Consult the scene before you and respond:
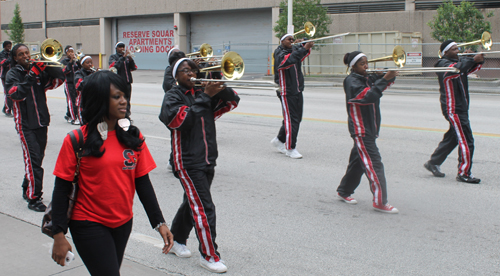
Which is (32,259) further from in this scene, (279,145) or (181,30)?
(181,30)

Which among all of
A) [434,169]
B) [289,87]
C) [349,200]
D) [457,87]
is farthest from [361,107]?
[289,87]

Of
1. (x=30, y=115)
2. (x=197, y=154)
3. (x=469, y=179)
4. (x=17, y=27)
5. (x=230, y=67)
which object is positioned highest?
(x=17, y=27)

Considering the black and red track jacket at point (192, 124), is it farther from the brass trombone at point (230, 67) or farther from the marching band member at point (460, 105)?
the marching band member at point (460, 105)

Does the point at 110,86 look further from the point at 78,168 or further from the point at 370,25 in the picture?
the point at 370,25

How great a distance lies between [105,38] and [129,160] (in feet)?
133

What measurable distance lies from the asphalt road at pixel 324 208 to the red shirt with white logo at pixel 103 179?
4.89 ft

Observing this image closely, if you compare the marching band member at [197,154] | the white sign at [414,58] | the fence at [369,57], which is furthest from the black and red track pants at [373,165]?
the white sign at [414,58]

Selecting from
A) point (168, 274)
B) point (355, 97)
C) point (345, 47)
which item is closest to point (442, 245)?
point (355, 97)

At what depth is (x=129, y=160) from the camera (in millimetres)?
2996

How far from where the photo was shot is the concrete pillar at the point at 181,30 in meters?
36.5

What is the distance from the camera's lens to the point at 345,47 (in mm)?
26203

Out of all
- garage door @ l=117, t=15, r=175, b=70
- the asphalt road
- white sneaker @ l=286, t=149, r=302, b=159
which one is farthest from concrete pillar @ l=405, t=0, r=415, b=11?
white sneaker @ l=286, t=149, r=302, b=159

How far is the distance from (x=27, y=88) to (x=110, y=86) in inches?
132

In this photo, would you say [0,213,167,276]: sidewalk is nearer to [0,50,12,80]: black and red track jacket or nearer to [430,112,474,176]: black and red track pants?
[430,112,474,176]: black and red track pants
